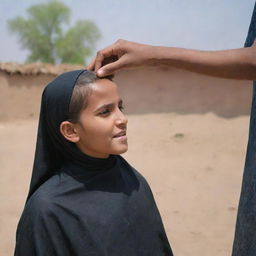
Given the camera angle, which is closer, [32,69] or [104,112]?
[104,112]

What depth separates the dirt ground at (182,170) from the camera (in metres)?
4.41

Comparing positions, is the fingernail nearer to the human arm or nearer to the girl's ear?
the human arm

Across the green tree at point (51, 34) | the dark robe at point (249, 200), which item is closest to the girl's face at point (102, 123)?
the dark robe at point (249, 200)

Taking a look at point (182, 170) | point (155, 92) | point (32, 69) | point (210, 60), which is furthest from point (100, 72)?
point (32, 69)

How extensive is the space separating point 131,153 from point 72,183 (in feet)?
23.2

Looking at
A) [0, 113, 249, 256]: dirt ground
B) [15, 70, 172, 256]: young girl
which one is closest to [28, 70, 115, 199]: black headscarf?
[15, 70, 172, 256]: young girl

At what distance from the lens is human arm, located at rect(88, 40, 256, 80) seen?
1597 mm

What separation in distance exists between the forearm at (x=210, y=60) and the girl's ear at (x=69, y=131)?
1.45 ft

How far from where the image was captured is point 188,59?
1.62 meters

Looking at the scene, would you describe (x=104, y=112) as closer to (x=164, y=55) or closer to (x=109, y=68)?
(x=109, y=68)

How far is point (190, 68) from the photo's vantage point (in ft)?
5.43

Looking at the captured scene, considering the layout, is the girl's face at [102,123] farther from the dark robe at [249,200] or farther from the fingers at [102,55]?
the dark robe at [249,200]

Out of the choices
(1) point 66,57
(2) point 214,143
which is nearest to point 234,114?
(2) point 214,143

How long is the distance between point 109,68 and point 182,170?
5.71 metres
